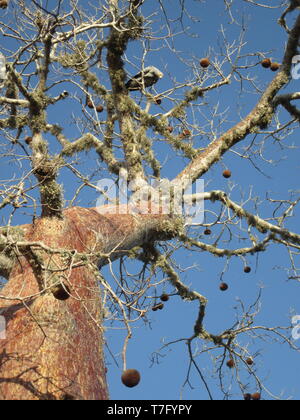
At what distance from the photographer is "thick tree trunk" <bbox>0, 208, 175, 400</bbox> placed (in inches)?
121

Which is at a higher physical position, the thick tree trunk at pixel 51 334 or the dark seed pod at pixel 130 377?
the thick tree trunk at pixel 51 334

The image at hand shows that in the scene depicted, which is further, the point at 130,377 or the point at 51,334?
the point at 51,334

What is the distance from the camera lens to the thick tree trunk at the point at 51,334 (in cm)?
307

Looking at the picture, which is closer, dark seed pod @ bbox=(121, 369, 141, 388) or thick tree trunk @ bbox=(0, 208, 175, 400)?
dark seed pod @ bbox=(121, 369, 141, 388)

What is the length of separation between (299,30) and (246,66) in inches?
46.0

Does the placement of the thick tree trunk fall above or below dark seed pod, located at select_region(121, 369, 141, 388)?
above

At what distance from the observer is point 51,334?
133 inches

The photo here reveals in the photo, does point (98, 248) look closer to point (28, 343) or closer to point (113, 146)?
point (28, 343)

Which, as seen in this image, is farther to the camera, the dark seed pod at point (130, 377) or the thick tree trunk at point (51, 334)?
the thick tree trunk at point (51, 334)

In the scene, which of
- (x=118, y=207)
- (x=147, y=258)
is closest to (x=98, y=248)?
(x=118, y=207)

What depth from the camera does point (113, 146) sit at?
6227 mm

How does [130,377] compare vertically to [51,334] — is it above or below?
below
